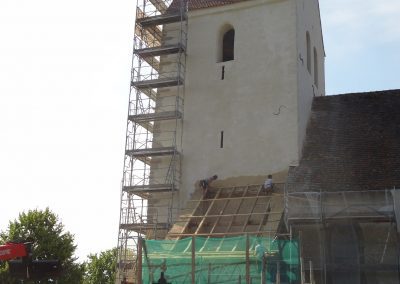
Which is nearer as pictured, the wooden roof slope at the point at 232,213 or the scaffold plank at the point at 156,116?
the wooden roof slope at the point at 232,213

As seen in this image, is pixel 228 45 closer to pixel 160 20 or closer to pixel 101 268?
pixel 160 20

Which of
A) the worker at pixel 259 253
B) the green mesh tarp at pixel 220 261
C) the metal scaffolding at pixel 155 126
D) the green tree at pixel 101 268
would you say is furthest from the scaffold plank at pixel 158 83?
the green tree at pixel 101 268

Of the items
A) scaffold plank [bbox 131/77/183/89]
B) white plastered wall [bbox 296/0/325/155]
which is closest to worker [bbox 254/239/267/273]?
white plastered wall [bbox 296/0/325/155]

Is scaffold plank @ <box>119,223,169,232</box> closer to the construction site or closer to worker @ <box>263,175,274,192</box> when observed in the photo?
the construction site

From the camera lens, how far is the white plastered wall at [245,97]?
20.5m

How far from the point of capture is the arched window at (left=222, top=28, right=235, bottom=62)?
23.2m

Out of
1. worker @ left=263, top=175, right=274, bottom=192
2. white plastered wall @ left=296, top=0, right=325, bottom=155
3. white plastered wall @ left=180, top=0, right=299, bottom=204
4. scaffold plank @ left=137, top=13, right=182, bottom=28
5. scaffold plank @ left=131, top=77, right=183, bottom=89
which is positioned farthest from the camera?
scaffold plank @ left=137, top=13, right=182, bottom=28

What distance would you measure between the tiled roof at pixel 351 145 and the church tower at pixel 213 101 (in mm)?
657

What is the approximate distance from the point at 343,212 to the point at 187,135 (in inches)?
300

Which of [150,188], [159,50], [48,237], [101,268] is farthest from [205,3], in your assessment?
[101,268]

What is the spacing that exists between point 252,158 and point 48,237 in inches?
364

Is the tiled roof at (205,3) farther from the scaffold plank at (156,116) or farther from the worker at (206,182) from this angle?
the worker at (206,182)

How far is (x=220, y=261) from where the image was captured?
50.6 ft

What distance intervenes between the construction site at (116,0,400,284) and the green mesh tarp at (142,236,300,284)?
1.3 inches
